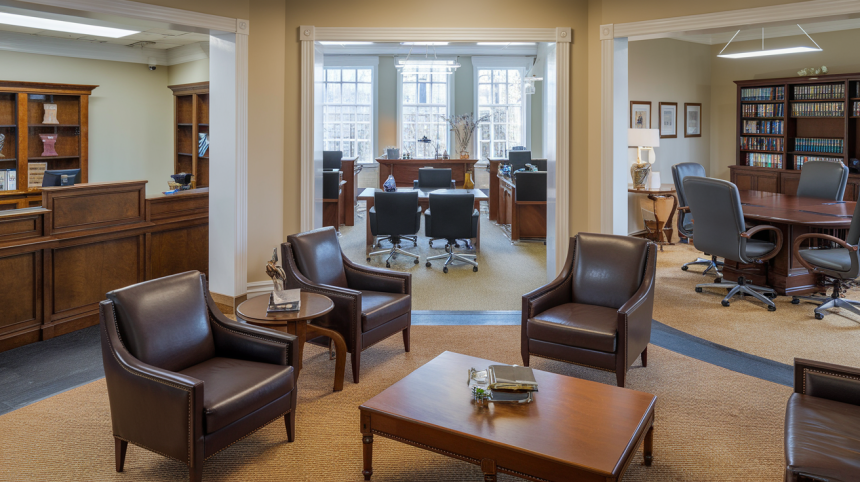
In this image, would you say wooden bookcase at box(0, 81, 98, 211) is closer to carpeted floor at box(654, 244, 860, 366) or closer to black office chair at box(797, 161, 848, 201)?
carpeted floor at box(654, 244, 860, 366)

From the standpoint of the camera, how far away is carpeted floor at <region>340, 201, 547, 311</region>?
19.3 feet

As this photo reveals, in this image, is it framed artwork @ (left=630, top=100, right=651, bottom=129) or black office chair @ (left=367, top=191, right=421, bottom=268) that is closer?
black office chair @ (left=367, top=191, right=421, bottom=268)

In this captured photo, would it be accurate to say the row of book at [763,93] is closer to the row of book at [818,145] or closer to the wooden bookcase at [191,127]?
the row of book at [818,145]

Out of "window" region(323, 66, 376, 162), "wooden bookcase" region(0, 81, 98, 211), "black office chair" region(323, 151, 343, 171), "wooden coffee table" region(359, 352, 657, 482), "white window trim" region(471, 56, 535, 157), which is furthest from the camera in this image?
"window" region(323, 66, 376, 162)

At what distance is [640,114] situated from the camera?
8914 millimetres

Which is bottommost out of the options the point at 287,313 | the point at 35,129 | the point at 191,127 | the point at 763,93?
the point at 287,313

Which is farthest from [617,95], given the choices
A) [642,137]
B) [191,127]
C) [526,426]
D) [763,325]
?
[191,127]

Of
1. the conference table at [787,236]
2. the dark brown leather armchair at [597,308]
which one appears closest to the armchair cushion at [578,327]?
the dark brown leather armchair at [597,308]

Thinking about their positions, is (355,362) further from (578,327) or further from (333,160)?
(333,160)

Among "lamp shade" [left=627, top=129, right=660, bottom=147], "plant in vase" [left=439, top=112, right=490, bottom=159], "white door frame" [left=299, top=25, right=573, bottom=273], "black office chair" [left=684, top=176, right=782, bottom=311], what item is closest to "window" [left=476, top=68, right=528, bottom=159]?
"plant in vase" [left=439, top=112, right=490, bottom=159]

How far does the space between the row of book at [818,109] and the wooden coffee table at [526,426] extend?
306 inches

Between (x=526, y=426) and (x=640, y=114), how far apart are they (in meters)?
7.43

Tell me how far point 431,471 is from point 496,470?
1.83 ft

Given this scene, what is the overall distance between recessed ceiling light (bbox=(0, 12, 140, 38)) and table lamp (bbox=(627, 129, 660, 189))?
643 centimetres
